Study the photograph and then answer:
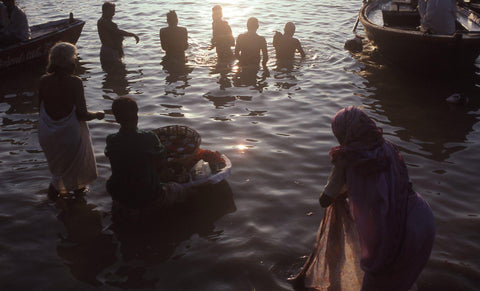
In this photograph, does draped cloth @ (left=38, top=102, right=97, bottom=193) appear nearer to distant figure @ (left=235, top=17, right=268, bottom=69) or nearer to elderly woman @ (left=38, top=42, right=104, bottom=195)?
elderly woman @ (left=38, top=42, right=104, bottom=195)

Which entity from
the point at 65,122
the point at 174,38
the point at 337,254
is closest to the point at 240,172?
the point at 65,122

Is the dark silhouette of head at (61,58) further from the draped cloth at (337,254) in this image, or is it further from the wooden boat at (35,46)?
the wooden boat at (35,46)

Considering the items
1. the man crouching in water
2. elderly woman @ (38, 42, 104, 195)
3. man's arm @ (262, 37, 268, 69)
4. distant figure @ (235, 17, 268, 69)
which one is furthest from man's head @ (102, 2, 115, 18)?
the man crouching in water

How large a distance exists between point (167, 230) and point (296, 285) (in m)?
1.82

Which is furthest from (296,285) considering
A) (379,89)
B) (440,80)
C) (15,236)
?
(440,80)

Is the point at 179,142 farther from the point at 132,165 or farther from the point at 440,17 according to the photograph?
the point at 440,17

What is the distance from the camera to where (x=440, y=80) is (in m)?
10.8

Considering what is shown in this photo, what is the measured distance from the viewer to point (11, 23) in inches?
428

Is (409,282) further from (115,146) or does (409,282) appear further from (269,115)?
(269,115)

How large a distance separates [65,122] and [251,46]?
7.16 metres

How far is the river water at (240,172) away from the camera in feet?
15.2

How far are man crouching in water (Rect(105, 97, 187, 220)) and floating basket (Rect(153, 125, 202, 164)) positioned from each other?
59 centimetres

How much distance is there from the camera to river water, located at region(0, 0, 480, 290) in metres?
4.63

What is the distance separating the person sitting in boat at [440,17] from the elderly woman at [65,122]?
8593mm
